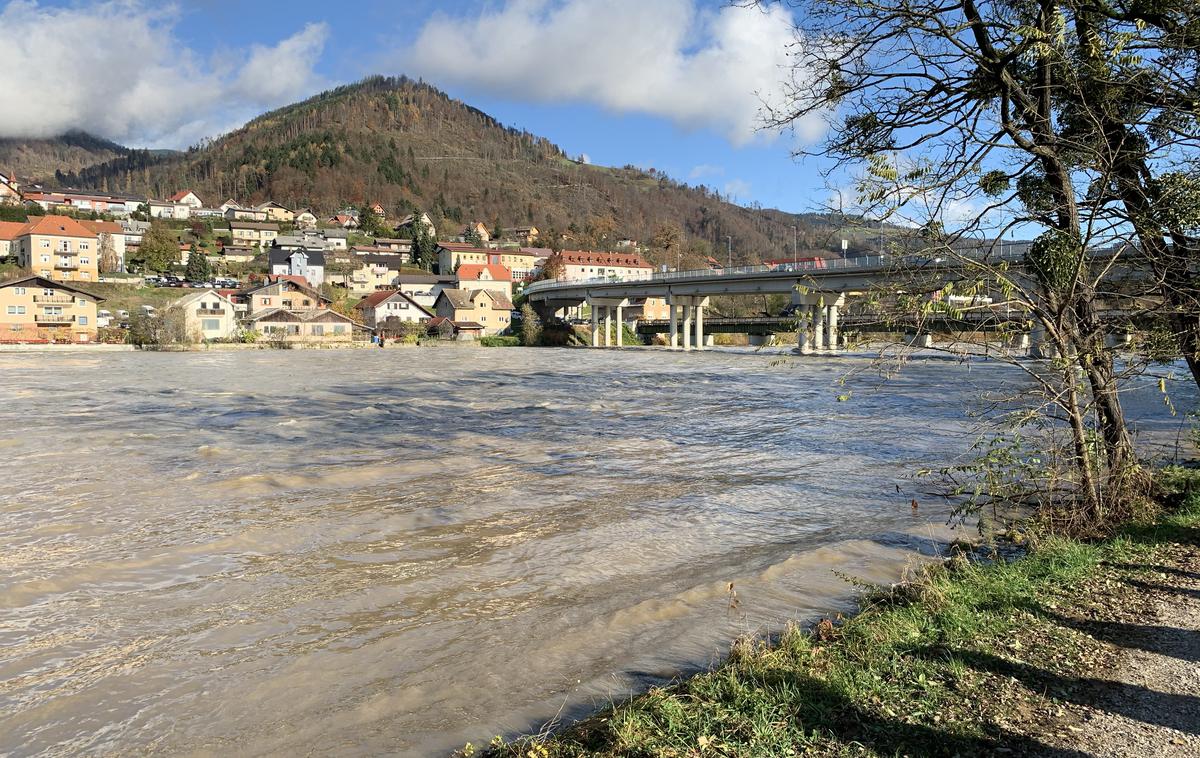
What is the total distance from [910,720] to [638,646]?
8.65 feet

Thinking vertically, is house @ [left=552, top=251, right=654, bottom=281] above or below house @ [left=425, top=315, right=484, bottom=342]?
above

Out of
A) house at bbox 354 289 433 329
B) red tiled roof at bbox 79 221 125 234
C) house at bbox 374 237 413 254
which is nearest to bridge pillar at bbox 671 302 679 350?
house at bbox 354 289 433 329

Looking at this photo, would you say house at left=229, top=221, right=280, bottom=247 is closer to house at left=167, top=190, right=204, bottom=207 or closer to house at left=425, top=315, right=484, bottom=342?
house at left=167, top=190, right=204, bottom=207

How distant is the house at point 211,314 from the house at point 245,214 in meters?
84.6

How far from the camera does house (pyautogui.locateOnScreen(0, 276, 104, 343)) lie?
216 ft

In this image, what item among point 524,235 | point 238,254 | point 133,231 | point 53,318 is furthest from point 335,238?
point 53,318

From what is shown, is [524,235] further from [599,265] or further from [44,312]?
[44,312]

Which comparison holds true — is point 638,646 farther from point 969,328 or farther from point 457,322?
point 457,322

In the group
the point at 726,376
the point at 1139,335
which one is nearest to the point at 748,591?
the point at 1139,335

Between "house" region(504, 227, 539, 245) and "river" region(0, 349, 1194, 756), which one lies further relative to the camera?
"house" region(504, 227, 539, 245)

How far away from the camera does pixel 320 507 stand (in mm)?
11242

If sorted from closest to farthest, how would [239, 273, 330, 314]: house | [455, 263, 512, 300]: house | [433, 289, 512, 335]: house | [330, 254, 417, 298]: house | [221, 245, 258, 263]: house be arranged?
[239, 273, 330, 314]: house < [433, 289, 512, 335]: house < [455, 263, 512, 300]: house < [330, 254, 417, 298]: house < [221, 245, 258, 263]: house

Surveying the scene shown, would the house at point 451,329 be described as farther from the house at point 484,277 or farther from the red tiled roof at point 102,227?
the red tiled roof at point 102,227

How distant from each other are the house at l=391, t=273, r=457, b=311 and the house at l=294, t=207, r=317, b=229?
4286 centimetres
